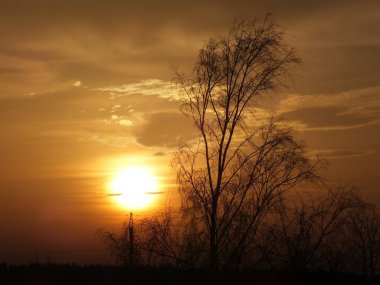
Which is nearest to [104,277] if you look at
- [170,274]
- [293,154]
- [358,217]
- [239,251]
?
[170,274]

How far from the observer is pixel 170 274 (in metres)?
12.1

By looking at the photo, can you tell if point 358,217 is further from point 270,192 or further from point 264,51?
point 264,51

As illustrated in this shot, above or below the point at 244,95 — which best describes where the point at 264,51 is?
above

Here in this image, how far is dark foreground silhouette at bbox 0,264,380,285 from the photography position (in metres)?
11.8

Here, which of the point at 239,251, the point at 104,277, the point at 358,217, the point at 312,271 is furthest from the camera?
the point at 358,217

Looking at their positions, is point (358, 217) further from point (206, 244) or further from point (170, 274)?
point (170, 274)

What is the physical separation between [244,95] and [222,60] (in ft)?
5.75

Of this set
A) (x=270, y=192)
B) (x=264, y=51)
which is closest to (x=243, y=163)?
(x=270, y=192)

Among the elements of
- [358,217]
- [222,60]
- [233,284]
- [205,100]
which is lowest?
[233,284]

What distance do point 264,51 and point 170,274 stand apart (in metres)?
14.2

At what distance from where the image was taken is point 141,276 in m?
12.0

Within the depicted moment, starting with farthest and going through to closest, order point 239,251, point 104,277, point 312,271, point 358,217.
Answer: point 358,217 → point 239,251 → point 312,271 → point 104,277

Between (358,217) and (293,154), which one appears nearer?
(293,154)

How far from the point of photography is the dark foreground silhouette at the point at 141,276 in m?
11.8
